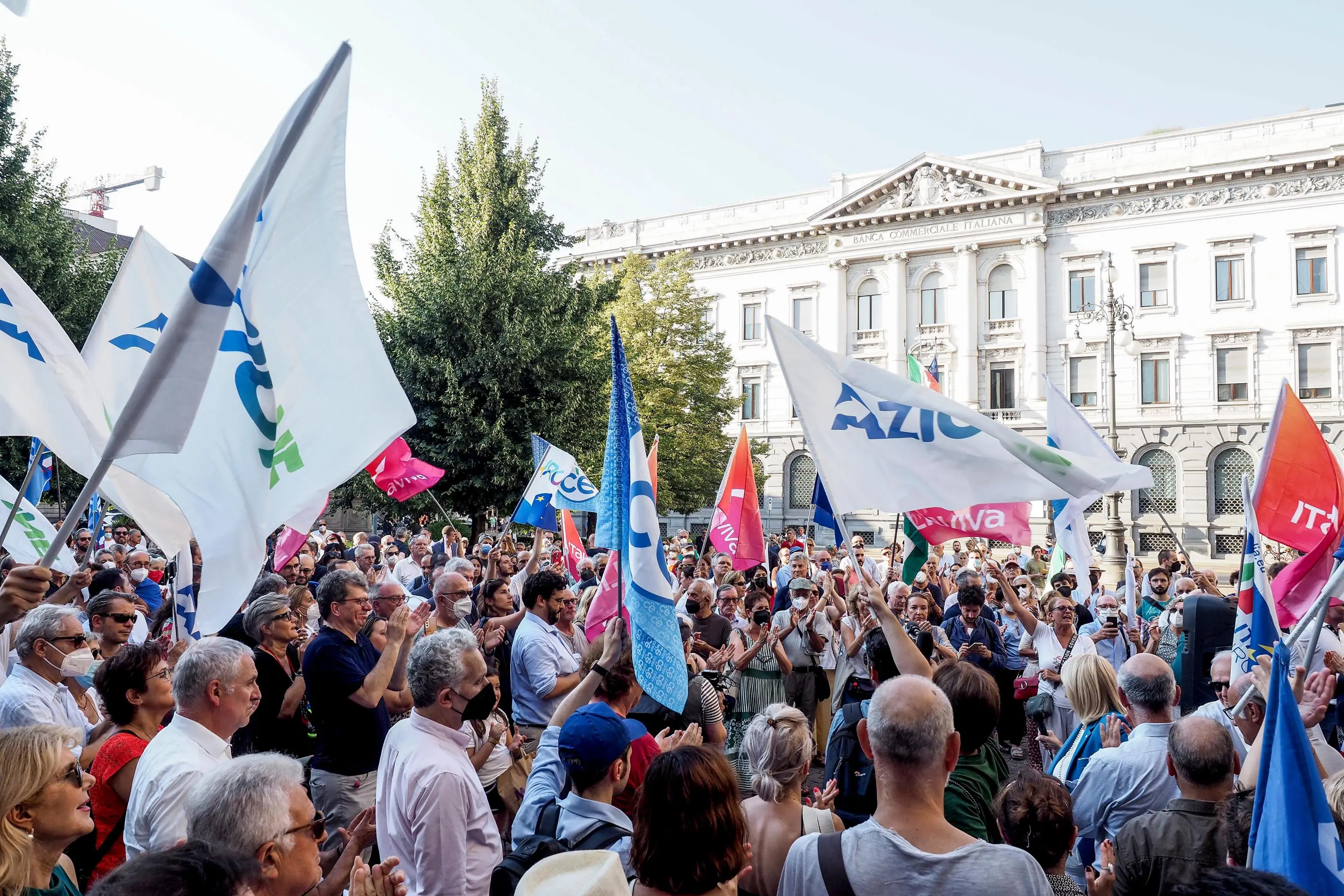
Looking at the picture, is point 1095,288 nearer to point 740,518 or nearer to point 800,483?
point 800,483

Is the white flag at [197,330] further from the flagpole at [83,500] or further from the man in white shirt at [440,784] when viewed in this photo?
the man in white shirt at [440,784]

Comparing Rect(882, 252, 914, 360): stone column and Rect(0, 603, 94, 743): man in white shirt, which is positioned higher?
Rect(882, 252, 914, 360): stone column

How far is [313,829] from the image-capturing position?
260 centimetres

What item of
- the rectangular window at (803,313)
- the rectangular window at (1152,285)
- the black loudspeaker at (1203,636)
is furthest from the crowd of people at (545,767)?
the rectangular window at (803,313)

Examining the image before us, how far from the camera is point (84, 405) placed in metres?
4.73

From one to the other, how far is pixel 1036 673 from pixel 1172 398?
34.5m

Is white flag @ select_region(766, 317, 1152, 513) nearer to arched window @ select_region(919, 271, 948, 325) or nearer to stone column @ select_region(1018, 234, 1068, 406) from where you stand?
stone column @ select_region(1018, 234, 1068, 406)

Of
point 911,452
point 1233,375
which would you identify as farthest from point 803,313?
point 911,452

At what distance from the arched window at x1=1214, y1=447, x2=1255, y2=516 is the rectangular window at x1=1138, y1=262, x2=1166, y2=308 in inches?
246

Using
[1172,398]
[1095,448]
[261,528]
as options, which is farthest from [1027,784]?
[1172,398]

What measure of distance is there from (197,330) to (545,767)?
195 centimetres

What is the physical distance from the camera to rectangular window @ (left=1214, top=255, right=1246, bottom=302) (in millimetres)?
37094

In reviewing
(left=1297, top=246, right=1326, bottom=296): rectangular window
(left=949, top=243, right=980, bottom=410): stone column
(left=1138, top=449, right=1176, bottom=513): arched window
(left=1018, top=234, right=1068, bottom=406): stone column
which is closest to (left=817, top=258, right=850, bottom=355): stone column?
(left=949, top=243, right=980, bottom=410): stone column

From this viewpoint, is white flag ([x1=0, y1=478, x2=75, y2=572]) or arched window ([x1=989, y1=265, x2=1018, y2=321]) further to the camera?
arched window ([x1=989, y1=265, x2=1018, y2=321])
